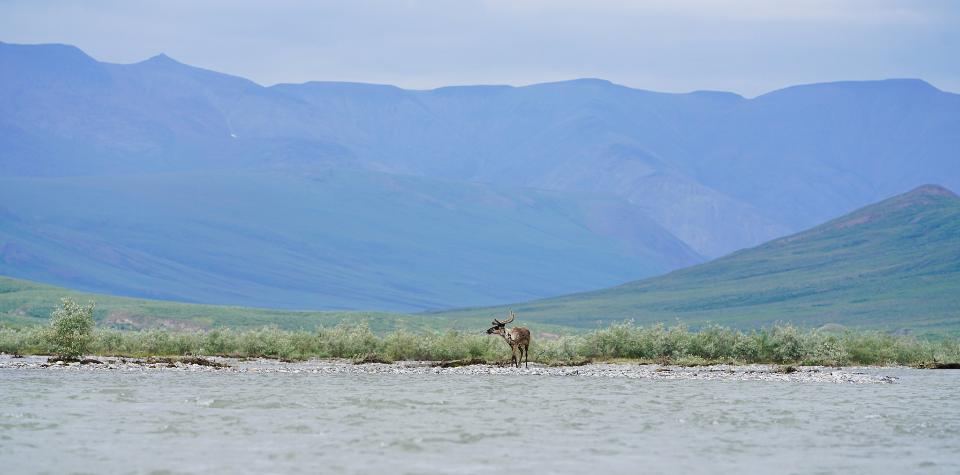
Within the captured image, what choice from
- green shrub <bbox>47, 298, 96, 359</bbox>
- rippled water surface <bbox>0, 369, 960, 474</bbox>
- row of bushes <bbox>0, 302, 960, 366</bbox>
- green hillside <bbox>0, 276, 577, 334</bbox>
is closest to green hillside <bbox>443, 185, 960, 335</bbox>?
green hillside <bbox>0, 276, 577, 334</bbox>

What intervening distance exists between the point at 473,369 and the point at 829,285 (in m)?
112

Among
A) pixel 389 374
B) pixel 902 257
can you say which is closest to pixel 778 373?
pixel 389 374

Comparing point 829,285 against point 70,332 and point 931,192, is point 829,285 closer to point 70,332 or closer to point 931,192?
point 931,192

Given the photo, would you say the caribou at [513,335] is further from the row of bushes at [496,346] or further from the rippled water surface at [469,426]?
the rippled water surface at [469,426]

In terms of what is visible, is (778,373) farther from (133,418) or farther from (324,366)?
(133,418)

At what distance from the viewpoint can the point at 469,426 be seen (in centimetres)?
2883

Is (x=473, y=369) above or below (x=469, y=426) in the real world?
above

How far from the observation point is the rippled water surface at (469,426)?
23953mm

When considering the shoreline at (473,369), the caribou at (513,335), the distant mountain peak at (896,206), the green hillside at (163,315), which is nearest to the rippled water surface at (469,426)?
the shoreline at (473,369)

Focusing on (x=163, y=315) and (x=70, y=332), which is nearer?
(x=70, y=332)

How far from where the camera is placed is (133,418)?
2966 cm

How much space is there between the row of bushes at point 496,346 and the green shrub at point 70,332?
36 mm

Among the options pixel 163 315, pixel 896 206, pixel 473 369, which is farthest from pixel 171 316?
pixel 896 206

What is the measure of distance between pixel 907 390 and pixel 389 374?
15.8 metres
